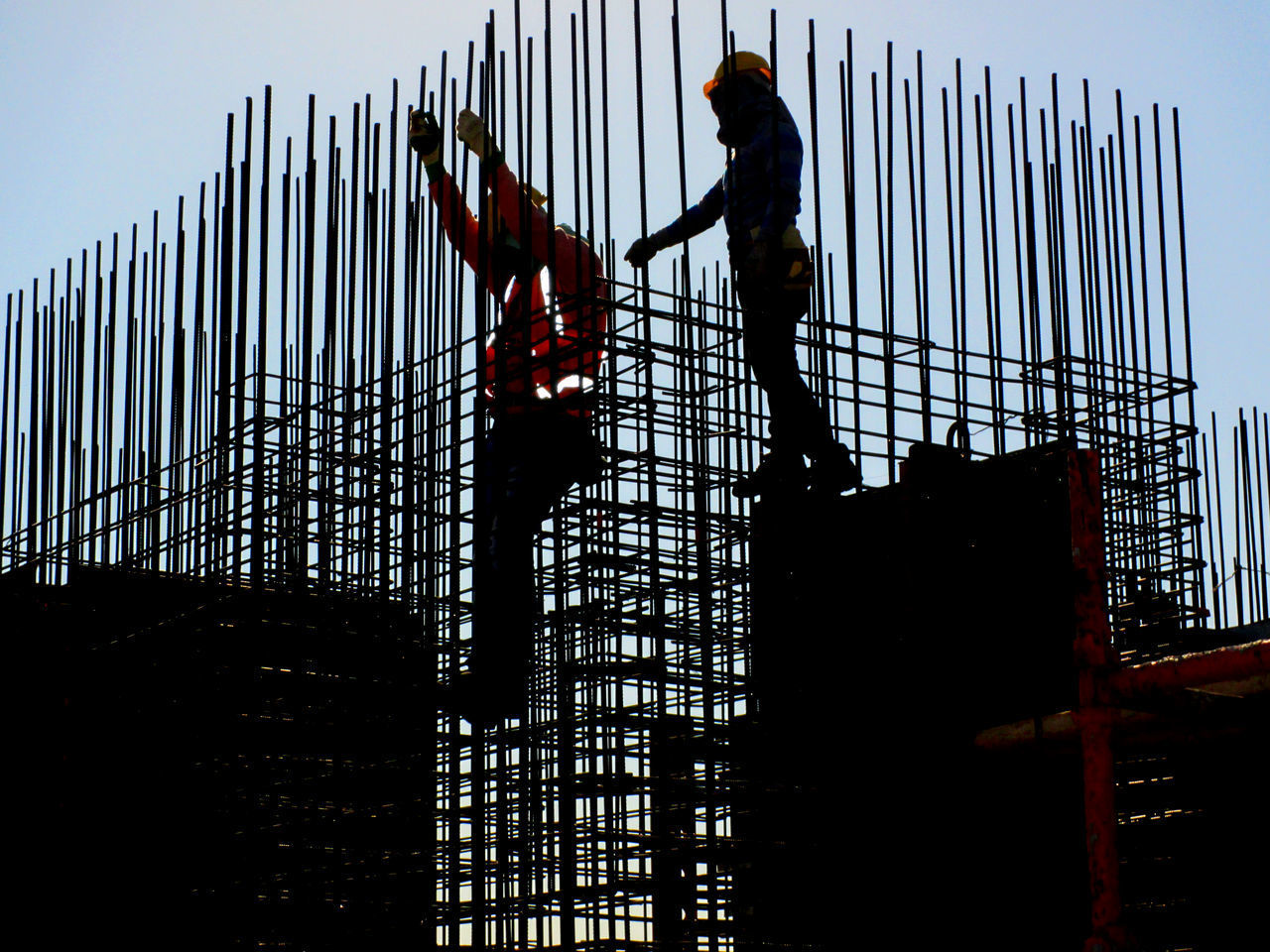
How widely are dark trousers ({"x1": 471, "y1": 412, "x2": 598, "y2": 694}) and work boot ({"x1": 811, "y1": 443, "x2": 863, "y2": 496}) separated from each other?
3.94 ft

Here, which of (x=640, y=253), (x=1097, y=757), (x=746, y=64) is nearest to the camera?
(x=1097, y=757)

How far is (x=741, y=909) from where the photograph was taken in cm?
916

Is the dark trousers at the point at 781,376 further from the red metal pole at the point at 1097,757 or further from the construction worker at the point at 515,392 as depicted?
the red metal pole at the point at 1097,757

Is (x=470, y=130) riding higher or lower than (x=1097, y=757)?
higher

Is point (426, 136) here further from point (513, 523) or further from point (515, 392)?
point (513, 523)

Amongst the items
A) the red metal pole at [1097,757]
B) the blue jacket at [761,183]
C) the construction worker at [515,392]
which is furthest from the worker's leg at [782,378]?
the red metal pole at [1097,757]

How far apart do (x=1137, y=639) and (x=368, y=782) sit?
14.2 ft

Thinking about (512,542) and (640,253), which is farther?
(512,542)

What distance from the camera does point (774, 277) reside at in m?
9.70

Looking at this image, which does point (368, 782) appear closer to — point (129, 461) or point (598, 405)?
point (598, 405)

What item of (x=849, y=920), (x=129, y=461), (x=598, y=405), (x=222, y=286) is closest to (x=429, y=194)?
(x=222, y=286)

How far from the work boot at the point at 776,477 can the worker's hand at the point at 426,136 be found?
2.73 metres

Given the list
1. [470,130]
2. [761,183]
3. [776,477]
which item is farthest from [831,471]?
[470,130]

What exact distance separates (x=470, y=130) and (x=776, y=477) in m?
2.66
